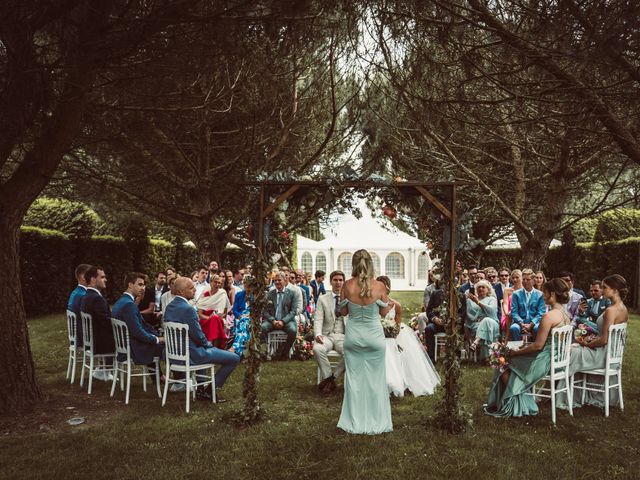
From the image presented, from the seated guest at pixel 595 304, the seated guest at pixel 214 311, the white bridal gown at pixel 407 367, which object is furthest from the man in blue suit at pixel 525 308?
the seated guest at pixel 214 311

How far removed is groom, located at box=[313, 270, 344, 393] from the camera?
23.3ft

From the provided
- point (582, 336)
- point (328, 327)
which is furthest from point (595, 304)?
point (328, 327)

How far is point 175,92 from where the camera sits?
6414 millimetres

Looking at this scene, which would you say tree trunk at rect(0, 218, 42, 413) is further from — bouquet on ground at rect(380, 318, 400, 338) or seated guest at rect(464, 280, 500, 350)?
seated guest at rect(464, 280, 500, 350)

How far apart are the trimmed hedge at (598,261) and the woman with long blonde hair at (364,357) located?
1053 centimetres

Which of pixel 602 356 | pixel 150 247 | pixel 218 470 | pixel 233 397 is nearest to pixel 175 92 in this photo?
pixel 233 397

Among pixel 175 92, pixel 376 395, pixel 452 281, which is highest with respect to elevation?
pixel 175 92

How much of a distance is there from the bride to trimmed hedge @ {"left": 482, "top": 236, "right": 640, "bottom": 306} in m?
8.49

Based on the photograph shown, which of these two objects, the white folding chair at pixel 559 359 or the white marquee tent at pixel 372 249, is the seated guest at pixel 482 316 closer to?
the white folding chair at pixel 559 359

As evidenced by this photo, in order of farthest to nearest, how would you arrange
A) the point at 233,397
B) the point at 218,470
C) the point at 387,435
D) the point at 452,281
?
the point at 233,397 → the point at 452,281 → the point at 387,435 → the point at 218,470

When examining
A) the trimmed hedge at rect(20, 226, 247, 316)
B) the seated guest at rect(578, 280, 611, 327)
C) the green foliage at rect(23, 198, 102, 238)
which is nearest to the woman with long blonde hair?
the seated guest at rect(578, 280, 611, 327)

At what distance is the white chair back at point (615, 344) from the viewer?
19.7 ft

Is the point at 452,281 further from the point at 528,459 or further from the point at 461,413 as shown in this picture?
the point at 528,459

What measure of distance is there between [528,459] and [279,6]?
460 centimetres
